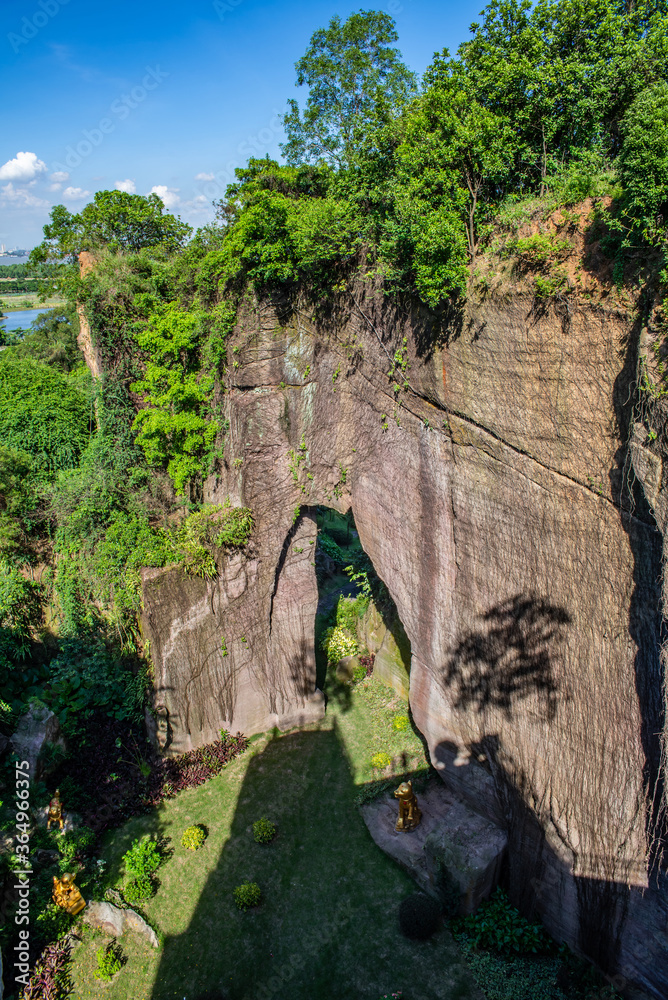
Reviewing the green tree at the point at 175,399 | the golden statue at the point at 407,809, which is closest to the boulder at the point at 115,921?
the golden statue at the point at 407,809

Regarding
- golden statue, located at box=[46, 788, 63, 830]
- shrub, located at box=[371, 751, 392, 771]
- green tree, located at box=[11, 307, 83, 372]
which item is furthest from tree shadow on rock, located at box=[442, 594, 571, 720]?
green tree, located at box=[11, 307, 83, 372]

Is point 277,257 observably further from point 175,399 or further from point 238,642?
point 238,642

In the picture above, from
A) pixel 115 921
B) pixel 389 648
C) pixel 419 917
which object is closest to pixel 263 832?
pixel 115 921

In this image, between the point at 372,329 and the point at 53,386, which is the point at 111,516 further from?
the point at 372,329

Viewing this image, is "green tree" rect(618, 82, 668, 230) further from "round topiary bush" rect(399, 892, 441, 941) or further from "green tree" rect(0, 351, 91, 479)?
"green tree" rect(0, 351, 91, 479)

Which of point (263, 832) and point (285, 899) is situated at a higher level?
point (263, 832)

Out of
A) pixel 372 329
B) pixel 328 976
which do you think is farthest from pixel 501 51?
pixel 328 976
